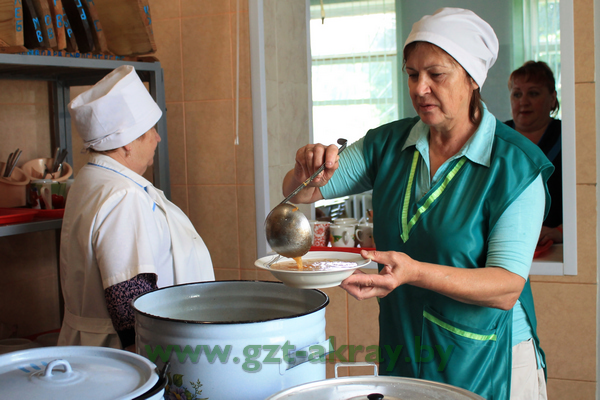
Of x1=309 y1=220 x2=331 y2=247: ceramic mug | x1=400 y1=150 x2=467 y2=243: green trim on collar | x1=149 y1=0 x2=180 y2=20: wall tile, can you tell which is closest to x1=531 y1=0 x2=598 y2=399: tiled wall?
x1=309 y1=220 x2=331 y2=247: ceramic mug

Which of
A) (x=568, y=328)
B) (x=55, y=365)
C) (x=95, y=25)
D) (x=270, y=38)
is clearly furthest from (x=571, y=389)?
(x=95, y=25)

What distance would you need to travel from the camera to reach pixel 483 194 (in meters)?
1.04

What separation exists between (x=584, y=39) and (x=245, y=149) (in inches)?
50.2

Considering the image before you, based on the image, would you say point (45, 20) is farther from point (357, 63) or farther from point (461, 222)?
point (357, 63)

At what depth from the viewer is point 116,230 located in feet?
4.14

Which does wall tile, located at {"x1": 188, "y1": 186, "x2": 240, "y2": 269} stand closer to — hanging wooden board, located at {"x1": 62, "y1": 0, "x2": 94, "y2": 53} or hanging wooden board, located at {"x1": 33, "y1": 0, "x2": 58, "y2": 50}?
hanging wooden board, located at {"x1": 62, "y1": 0, "x2": 94, "y2": 53}

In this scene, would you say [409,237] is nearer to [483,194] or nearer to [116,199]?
[483,194]

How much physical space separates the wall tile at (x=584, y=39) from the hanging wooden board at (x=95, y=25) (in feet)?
5.30

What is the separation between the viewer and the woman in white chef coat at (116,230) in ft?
4.08

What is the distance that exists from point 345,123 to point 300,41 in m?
1.75

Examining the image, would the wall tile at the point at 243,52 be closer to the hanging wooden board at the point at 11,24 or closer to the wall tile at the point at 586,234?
the hanging wooden board at the point at 11,24

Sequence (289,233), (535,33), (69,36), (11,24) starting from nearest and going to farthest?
(289,233), (11,24), (69,36), (535,33)

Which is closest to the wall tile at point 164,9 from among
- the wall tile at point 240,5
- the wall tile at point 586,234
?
the wall tile at point 240,5

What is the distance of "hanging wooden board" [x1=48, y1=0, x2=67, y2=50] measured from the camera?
176 cm
